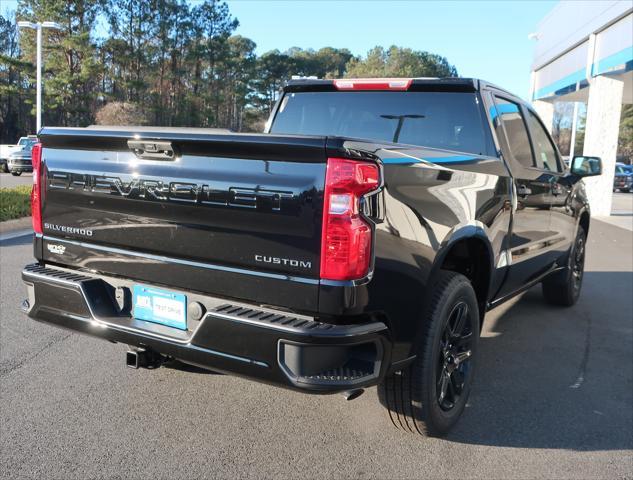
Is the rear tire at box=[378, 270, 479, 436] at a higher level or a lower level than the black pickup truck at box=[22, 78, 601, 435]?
lower

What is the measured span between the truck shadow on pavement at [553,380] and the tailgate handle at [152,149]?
2.13m

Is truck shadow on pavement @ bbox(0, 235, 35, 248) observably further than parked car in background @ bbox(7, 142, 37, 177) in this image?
No

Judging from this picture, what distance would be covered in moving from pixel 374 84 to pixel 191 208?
211 cm

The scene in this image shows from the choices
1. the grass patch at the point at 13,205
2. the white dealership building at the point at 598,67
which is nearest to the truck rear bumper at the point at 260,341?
the grass patch at the point at 13,205

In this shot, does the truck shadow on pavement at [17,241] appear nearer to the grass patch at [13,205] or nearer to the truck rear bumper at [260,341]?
the grass patch at [13,205]

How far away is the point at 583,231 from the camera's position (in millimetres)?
6402

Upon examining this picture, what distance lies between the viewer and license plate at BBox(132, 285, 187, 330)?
2.75 metres

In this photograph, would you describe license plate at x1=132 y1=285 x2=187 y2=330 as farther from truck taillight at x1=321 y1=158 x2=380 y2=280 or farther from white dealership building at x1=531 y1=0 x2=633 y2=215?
white dealership building at x1=531 y1=0 x2=633 y2=215

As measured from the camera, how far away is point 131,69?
146 feet

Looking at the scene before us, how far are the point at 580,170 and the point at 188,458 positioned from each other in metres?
4.22

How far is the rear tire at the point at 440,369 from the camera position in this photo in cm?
288

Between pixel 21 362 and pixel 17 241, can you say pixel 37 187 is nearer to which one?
pixel 21 362

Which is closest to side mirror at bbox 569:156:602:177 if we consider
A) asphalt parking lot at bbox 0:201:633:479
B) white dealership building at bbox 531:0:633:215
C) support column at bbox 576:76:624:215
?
asphalt parking lot at bbox 0:201:633:479

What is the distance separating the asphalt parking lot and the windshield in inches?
66.1
